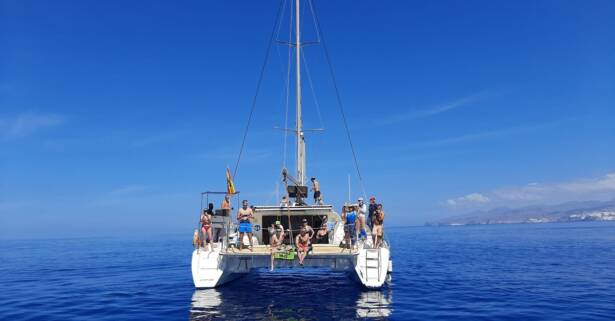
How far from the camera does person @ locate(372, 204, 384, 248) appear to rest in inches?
591

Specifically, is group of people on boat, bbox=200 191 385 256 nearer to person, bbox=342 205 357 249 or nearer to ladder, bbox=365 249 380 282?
person, bbox=342 205 357 249

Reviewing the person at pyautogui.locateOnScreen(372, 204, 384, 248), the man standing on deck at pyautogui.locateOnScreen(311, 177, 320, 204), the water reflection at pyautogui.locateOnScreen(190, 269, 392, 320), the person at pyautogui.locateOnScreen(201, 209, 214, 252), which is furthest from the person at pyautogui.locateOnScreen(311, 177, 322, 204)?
the person at pyautogui.locateOnScreen(201, 209, 214, 252)

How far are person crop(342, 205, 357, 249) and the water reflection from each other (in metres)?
1.82

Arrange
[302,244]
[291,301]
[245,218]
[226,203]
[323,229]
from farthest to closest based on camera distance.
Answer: [226,203], [323,229], [245,218], [302,244], [291,301]

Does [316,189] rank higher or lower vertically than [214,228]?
higher

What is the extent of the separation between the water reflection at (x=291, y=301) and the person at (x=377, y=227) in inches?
70.7

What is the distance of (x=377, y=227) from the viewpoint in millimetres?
15141

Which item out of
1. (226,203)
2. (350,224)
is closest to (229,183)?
(226,203)

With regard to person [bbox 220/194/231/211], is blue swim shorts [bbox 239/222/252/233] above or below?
below

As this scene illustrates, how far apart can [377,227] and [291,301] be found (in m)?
4.01

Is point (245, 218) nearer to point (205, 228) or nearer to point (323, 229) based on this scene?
point (205, 228)

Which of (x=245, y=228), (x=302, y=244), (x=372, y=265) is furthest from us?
(x=245, y=228)

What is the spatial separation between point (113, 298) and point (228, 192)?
5592mm

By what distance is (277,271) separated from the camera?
21891mm
